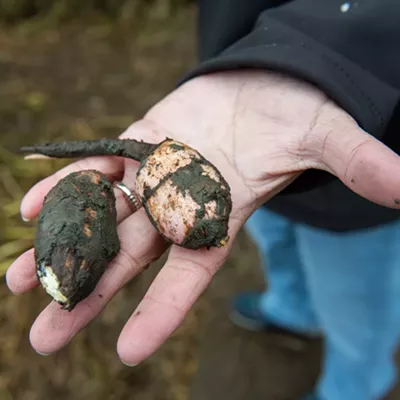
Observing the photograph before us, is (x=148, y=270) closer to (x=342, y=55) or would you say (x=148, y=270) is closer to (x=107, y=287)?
(x=107, y=287)

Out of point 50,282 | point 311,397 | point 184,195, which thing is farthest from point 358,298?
point 50,282

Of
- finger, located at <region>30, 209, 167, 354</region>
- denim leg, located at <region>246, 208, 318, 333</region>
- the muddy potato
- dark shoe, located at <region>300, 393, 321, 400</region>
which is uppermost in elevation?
the muddy potato

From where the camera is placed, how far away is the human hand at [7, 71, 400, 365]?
0.99m

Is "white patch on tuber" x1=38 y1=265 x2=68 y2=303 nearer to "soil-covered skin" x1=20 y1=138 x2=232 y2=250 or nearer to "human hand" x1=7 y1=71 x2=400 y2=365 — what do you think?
"human hand" x1=7 y1=71 x2=400 y2=365

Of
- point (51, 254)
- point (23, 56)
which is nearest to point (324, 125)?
point (51, 254)

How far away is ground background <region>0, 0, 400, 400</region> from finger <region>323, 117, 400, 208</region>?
126 centimetres

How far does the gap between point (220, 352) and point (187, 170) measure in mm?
1246

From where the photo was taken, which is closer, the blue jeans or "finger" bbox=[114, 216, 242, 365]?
"finger" bbox=[114, 216, 242, 365]

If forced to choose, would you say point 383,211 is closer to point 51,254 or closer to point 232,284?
point 51,254

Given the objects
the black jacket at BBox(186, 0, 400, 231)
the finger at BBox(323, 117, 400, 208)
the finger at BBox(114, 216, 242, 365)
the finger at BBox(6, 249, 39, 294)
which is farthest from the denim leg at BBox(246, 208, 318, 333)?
the finger at BBox(6, 249, 39, 294)

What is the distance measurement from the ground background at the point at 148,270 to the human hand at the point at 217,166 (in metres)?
0.78

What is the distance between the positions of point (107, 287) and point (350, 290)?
81 centimetres

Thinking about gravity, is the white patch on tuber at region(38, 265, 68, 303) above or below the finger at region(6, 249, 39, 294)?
above

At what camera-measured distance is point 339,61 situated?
1170 millimetres
